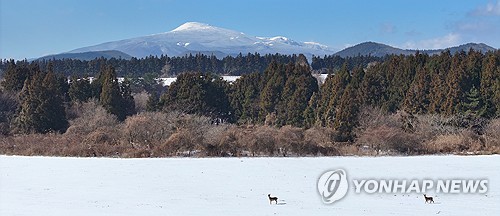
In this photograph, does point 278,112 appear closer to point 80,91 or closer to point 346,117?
point 346,117

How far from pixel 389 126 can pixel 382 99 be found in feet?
19.7

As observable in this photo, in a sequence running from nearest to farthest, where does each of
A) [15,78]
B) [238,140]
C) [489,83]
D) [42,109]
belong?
[238,140]
[489,83]
[42,109]
[15,78]

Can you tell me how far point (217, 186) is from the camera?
18406 millimetres

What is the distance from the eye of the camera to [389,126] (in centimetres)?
3500

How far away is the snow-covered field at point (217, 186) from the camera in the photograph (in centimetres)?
1415

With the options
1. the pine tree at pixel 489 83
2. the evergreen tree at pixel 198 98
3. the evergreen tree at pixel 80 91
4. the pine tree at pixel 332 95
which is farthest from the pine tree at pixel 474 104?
the evergreen tree at pixel 80 91

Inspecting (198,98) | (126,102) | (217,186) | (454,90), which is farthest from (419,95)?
(217,186)

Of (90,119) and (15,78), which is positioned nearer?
(90,119)

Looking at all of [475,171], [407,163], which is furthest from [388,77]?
[475,171]

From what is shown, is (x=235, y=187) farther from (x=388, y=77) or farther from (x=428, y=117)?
(x=388, y=77)

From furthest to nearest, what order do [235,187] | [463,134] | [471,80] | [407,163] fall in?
[471,80] < [463,134] < [407,163] < [235,187]

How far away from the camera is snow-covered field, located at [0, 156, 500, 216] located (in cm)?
1415

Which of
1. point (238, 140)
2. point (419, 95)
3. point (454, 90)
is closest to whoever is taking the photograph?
point (238, 140)

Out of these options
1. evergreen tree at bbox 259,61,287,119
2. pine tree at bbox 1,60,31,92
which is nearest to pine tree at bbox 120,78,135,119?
pine tree at bbox 1,60,31,92
